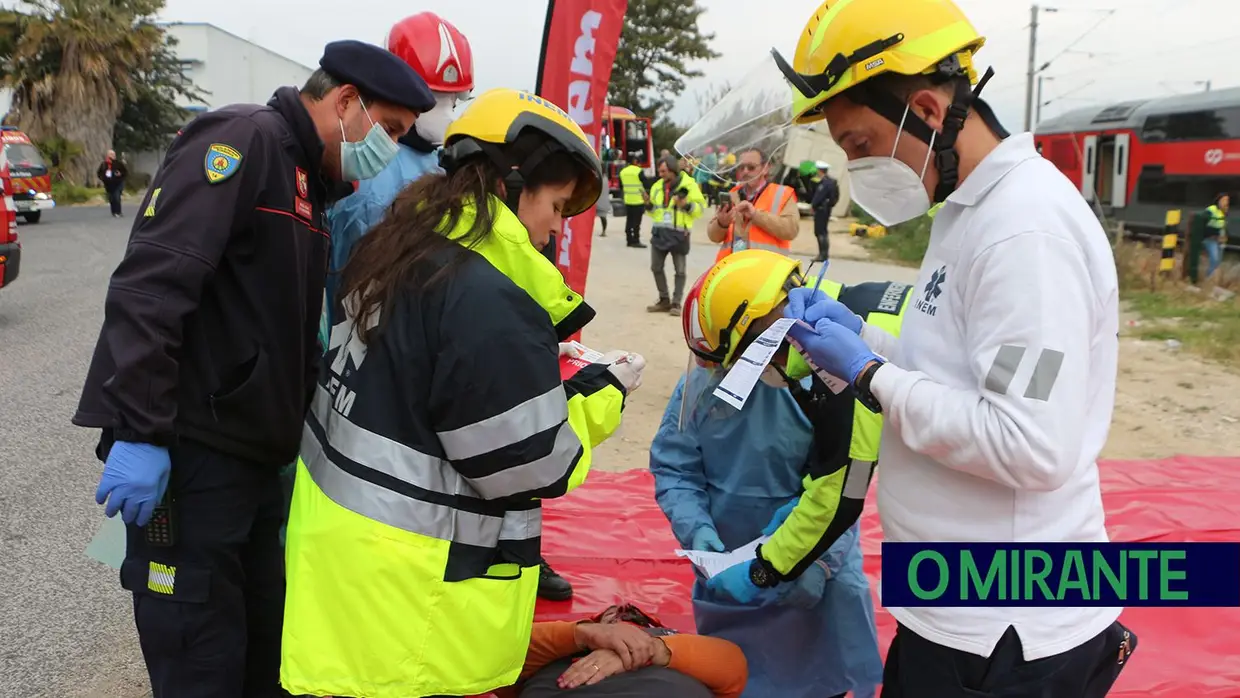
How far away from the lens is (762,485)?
8.20ft

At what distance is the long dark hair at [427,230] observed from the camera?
63.2 inches

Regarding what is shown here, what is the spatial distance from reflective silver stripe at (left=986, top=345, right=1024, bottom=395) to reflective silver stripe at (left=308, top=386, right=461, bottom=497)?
91 centimetres

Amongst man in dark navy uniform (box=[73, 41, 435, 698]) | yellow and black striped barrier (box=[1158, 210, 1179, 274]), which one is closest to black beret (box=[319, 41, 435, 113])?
man in dark navy uniform (box=[73, 41, 435, 698])

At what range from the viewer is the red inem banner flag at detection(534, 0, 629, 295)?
4309 mm

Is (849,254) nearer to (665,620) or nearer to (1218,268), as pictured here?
(1218,268)

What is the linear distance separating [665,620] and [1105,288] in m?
2.38

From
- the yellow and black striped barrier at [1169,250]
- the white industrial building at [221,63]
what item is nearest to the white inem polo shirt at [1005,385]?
the yellow and black striped barrier at [1169,250]

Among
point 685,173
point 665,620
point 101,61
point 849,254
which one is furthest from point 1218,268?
point 101,61

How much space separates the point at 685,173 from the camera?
437 inches

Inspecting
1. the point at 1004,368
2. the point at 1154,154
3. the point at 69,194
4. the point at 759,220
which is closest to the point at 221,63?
the point at 69,194

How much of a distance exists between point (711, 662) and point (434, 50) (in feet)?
7.06

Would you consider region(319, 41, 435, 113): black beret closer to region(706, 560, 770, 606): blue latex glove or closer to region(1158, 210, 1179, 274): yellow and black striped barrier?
region(706, 560, 770, 606): blue latex glove

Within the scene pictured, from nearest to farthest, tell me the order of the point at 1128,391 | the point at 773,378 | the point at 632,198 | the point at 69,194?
1. the point at 773,378
2. the point at 1128,391
3. the point at 632,198
4. the point at 69,194

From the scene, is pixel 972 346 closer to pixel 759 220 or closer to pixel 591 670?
pixel 591 670
